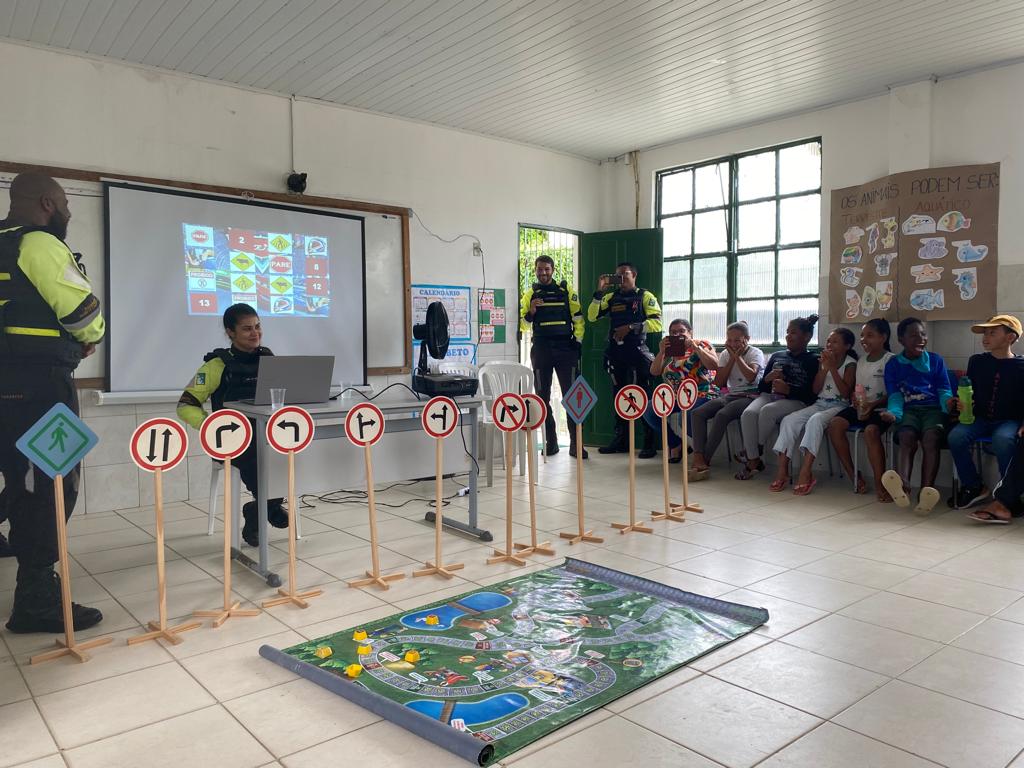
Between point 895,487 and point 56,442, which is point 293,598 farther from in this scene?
point 895,487

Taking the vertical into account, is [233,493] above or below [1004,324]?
→ below

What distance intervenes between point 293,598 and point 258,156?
3.51 metres

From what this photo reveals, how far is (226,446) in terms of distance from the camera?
114 inches

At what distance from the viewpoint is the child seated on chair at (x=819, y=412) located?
16.6ft

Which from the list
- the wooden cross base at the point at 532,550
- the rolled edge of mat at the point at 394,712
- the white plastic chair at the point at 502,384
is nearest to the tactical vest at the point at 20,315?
the rolled edge of mat at the point at 394,712

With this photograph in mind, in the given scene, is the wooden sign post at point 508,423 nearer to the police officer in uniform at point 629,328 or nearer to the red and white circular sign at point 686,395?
the red and white circular sign at point 686,395

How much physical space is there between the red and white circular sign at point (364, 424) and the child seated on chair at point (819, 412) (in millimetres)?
3102

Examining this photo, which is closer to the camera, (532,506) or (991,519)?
(532,506)

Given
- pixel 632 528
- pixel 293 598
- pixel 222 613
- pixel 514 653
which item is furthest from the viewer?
pixel 632 528

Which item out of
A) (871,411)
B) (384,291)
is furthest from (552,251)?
(871,411)

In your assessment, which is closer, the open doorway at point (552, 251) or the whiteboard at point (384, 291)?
the whiteboard at point (384, 291)

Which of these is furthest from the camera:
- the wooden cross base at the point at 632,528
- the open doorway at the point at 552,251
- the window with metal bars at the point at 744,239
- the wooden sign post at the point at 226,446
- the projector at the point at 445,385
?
the open doorway at the point at 552,251

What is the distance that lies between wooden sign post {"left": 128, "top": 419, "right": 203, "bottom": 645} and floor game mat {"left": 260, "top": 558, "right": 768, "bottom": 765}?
0.49m

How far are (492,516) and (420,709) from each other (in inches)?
96.2
